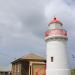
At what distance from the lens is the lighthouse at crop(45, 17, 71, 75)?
21281mm

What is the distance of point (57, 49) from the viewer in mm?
21391

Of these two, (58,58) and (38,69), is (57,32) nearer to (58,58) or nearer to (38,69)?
(58,58)

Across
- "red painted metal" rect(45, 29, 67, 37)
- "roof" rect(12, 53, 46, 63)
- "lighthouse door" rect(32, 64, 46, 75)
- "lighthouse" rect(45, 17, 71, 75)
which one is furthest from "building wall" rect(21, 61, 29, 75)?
"red painted metal" rect(45, 29, 67, 37)

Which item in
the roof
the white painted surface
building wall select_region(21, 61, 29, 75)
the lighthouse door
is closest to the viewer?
the white painted surface

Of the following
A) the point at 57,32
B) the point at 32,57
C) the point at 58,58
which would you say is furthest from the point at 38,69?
the point at 57,32

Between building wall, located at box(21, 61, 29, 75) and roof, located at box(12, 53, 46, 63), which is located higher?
roof, located at box(12, 53, 46, 63)

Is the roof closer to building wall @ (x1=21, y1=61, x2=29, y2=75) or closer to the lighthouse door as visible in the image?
building wall @ (x1=21, y1=61, x2=29, y2=75)

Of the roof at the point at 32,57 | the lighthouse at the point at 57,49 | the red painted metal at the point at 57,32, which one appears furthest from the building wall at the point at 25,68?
the red painted metal at the point at 57,32

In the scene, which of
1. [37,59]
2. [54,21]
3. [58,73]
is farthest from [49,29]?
[37,59]

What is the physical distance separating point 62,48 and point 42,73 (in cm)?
514

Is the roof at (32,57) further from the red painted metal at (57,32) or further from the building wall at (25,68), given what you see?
the red painted metal at (57,32)

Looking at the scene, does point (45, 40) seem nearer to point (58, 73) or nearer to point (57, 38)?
point (57, 38)

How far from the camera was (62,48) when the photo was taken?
21422 mm

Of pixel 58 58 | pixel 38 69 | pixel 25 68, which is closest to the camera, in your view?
pixel 58 58
